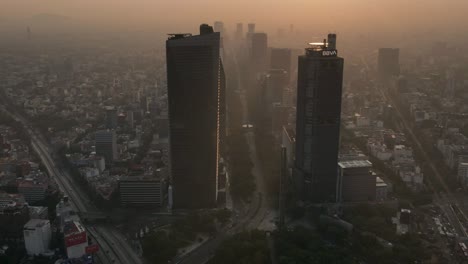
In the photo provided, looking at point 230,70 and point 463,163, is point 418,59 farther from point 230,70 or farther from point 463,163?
point 463,163

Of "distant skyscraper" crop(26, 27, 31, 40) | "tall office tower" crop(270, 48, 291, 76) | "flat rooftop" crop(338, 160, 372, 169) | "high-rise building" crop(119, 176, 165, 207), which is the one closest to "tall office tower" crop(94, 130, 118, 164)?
"high-rise building" crop(119, 176, 165, 207)

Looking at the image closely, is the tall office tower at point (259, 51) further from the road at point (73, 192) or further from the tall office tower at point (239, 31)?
Result: the road at point (73, 192)

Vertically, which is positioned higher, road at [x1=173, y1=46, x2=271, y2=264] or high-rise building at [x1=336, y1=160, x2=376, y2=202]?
high-rise building at [x1=336, y1=160, x2=376, y2=202]

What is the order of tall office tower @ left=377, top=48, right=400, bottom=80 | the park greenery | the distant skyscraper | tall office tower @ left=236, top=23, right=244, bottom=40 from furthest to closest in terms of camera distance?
the distant skyscraper, tall office tower @ left=236, top=23, right=244, bottom=40, tall office tower @ left=377, top=48, right=400, bottom=80, the park greenery

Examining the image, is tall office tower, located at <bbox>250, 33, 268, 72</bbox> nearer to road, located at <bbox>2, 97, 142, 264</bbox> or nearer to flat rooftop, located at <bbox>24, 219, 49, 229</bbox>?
road, located at <bbox>2, 97, 142, 264</bbox>

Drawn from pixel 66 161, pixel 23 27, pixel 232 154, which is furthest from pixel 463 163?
pixel 23 27

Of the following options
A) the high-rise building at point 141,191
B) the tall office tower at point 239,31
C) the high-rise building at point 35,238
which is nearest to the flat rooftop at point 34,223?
the high-rise building at point 35,238

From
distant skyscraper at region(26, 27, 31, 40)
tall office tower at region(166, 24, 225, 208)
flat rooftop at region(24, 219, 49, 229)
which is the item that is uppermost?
distant skyscraper at region(26, 27, 31, 40)
